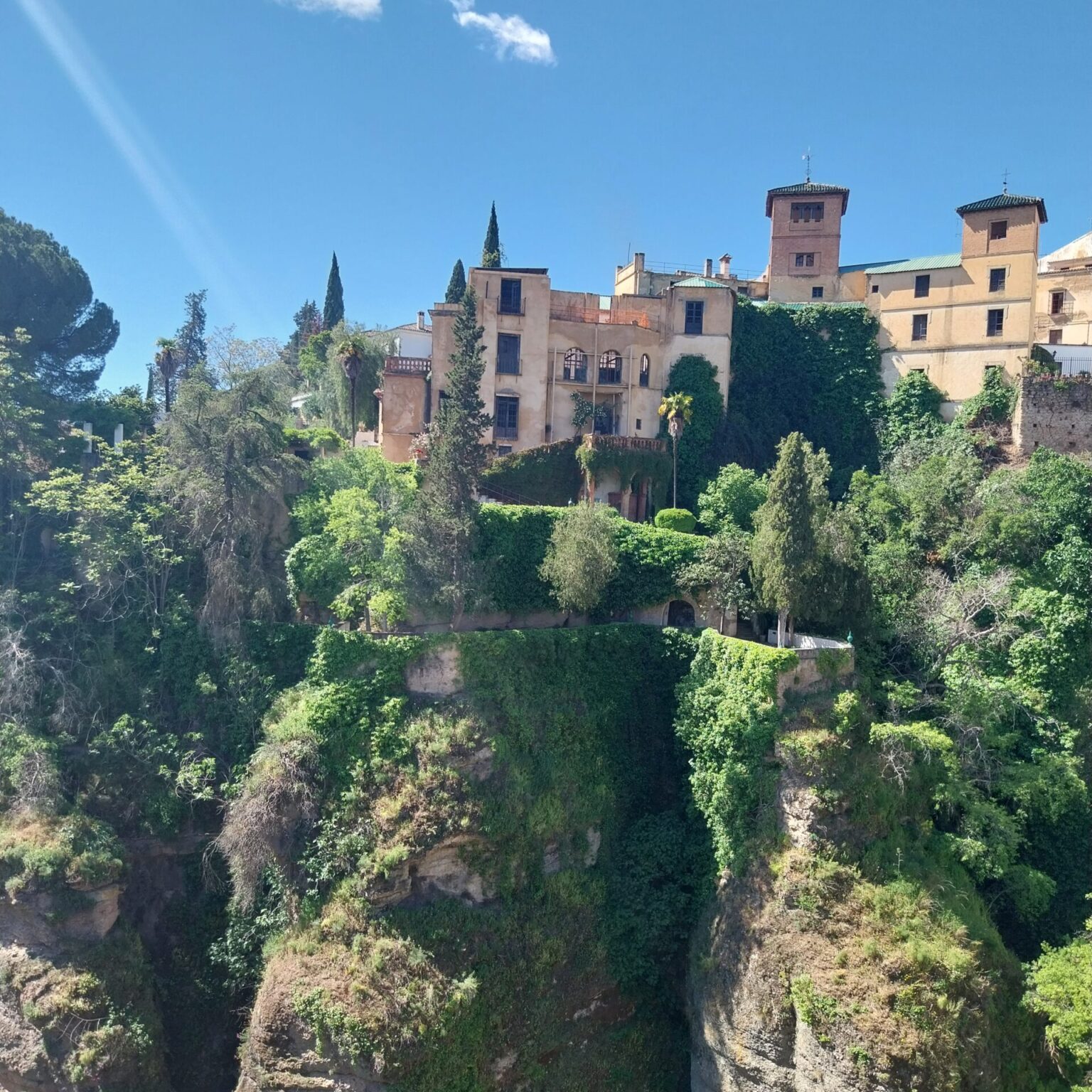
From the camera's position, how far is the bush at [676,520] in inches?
1357

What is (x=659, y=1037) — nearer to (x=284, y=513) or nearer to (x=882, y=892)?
(x=882, y=892)

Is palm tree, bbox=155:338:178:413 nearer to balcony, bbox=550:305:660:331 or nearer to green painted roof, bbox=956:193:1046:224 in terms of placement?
balcony, bbox=550:305:660:331

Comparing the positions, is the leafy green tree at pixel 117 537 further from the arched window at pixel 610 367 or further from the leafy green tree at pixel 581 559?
the arched window at pixel 610 367

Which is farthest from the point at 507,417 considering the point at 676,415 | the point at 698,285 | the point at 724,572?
the point at 724,572

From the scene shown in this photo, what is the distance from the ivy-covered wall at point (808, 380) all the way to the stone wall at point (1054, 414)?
6.25 metres

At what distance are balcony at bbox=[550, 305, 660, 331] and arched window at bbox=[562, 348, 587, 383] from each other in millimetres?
1455

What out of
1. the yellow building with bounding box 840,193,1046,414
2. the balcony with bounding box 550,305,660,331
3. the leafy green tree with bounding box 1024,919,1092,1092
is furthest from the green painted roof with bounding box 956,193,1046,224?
the leafy green tree with bounding box 1024,919,1092,1092

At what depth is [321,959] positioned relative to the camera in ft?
79.8

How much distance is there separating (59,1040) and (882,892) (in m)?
21.4

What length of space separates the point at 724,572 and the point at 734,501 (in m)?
6.56

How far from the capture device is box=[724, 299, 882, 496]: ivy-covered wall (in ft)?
140

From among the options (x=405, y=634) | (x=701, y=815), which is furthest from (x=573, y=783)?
(x=405, y=634)

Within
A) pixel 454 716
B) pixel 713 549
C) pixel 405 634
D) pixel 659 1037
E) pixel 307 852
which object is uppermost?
pixel 713 549

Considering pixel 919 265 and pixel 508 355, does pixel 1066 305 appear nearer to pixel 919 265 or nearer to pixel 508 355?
pixel 919 265
